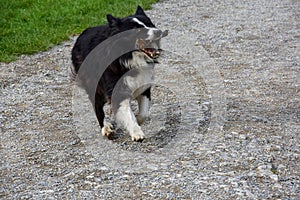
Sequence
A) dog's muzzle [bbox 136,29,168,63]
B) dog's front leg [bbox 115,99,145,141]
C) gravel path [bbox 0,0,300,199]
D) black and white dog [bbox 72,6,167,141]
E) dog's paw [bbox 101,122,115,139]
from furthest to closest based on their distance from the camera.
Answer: dog's paw [bbox 101,122,115,139] → dog's front leg [bbox 115,99,145,141] → black and white dog [bbox 72,6,167,141] → dog's muzzle [bbox 136,29,168,63] → gravel path [bbox 0,0,300,199]

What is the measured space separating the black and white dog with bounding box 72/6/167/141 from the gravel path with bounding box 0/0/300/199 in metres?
0.22

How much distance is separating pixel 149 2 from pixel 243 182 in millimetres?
8969

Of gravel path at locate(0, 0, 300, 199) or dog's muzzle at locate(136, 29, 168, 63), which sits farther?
dog's muzzle at locate(136, 29, 168, 63)

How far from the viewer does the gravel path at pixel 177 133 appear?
4.11 meters

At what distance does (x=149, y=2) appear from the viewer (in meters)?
12.5

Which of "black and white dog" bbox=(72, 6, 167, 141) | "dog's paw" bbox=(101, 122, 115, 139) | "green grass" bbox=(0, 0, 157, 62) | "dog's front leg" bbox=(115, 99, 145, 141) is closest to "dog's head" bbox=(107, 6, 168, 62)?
"black and white dog" bbox=(72, 6, 167, 141)

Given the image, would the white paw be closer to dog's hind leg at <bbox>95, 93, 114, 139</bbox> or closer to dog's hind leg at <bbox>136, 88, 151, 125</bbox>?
dog's hind leg at <bbox>136, 88, 151, 125</bbox>

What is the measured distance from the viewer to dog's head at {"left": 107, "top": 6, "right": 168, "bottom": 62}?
15.1 feet

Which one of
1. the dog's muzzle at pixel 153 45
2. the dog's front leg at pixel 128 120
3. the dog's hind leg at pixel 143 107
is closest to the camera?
the dog's muzzle at pixel 153 45

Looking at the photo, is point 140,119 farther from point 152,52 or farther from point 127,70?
point 152,52

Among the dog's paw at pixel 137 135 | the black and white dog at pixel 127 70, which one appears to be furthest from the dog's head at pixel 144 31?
the dog's paw at pixel 137 135

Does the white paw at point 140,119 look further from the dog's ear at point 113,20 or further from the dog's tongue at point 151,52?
the dog's ear at point 113,20

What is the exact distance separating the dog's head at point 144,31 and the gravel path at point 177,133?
0.87 metres

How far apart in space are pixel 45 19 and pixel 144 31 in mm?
6274
